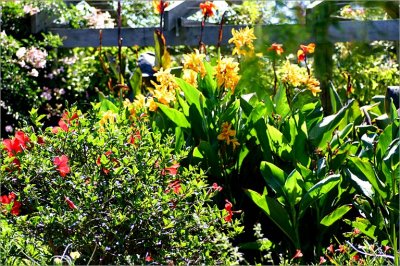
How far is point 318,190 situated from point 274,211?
8.7 inches

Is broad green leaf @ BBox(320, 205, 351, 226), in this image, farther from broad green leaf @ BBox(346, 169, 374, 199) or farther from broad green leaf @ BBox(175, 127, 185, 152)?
broad green leaf @ BBox(175, 127, 185, 152)

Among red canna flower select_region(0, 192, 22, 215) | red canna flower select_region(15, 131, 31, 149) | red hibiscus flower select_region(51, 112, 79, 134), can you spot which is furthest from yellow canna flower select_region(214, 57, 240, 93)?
red canna flower select_region(0, 192, 22, 215)

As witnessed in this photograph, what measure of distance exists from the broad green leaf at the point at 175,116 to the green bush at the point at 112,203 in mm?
761

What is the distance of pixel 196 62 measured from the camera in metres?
3.64

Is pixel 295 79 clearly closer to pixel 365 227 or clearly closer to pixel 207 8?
pixel 207 8

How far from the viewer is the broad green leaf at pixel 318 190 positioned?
300 cm

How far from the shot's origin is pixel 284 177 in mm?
3148

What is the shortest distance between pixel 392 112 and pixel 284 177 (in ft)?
2.22

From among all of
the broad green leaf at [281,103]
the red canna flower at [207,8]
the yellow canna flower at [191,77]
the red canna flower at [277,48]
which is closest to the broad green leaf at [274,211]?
the broad green leaf at [281,103]

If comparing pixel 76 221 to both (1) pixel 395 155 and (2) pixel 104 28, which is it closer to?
(1) pixel 395 155

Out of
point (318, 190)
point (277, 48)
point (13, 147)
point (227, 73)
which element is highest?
point (277, 48)

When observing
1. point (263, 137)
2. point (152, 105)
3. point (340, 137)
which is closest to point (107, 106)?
point (152, 105)

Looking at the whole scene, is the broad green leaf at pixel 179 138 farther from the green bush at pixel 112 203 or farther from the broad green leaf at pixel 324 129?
the green bush at pixel 112 203

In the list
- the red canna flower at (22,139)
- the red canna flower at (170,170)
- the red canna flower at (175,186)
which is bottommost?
the red canna flower at (175,186)
